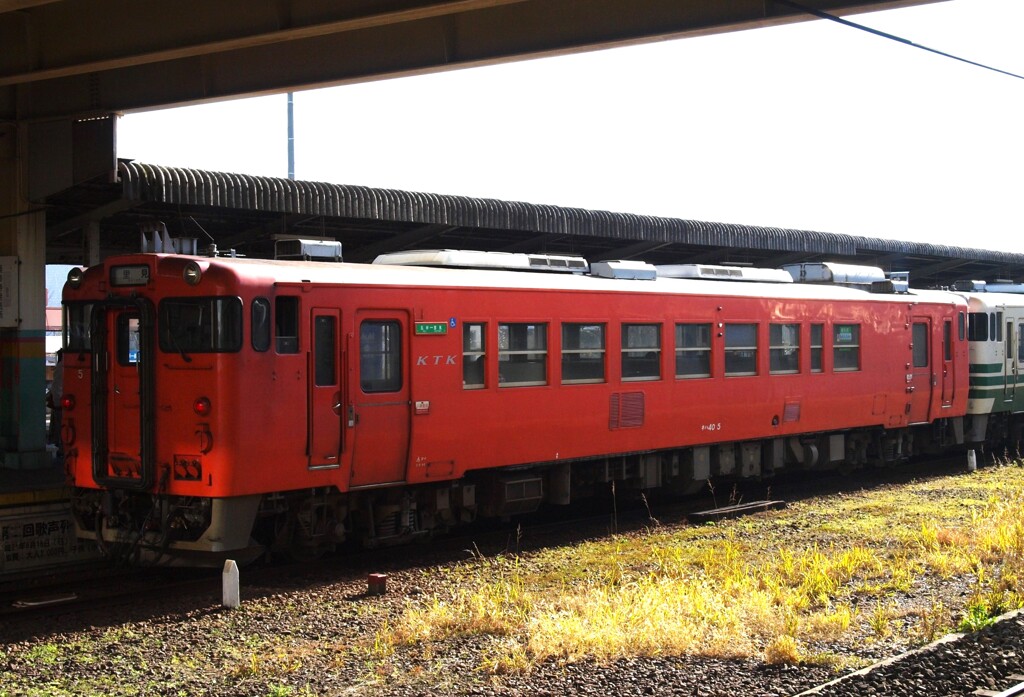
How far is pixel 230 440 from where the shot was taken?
9.88m

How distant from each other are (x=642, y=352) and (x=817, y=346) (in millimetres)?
4228

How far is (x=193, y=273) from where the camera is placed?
33.1ft

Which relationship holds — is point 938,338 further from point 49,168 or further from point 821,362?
point 49,168

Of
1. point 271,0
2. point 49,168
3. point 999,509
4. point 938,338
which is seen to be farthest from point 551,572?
point 938,338

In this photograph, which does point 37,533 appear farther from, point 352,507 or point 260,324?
point 260,324

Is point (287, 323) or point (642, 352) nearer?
point (287, 323)

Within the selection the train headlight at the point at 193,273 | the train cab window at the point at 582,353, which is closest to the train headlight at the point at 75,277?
the train headlight at the point at 193,273

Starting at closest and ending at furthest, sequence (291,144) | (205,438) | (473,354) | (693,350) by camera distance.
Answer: (205,438)
(473,354)
(693,350)
(291,144)

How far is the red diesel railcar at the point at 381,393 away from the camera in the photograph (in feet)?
33.2

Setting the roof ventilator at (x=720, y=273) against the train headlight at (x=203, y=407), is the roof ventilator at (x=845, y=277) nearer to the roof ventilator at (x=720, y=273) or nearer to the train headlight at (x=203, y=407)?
the roof ventilator at (x=720, y=273)

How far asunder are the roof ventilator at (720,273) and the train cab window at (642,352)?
1.56 metres

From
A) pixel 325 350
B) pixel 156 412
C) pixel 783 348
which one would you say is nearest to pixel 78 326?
pixel 156 412

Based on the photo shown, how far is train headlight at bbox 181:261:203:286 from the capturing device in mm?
10078

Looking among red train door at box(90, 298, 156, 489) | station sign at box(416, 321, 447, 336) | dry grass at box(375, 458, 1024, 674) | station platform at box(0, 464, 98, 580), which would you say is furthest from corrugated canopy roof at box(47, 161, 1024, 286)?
dry grass at box(375, 458, 1024, 674)
